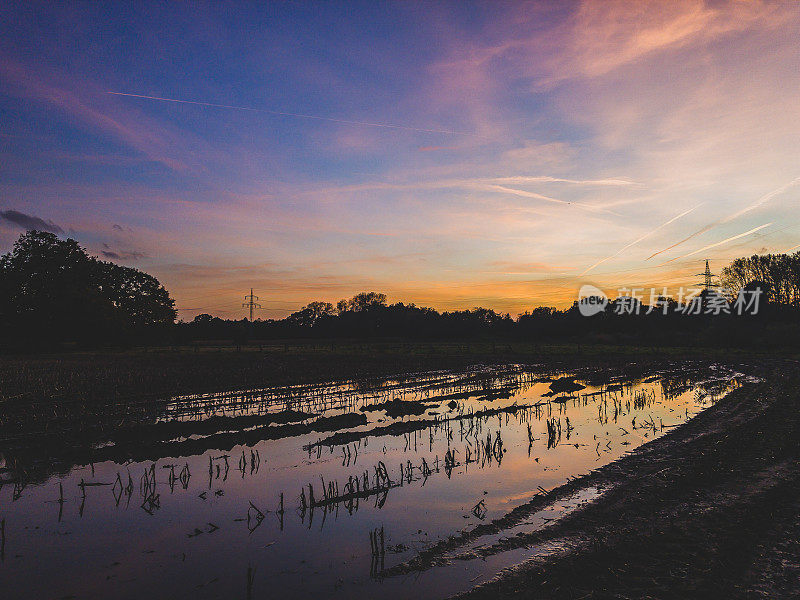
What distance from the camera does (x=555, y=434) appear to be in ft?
47.6

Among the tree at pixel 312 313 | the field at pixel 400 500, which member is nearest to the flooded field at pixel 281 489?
the field at pixel 400 500

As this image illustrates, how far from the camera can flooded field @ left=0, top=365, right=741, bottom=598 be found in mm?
6469

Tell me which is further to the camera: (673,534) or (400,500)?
(400,500)

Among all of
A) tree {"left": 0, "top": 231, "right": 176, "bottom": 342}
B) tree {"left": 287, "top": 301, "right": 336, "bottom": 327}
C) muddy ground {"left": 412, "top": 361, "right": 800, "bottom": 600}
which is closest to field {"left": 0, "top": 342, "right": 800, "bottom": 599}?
muddy ground {"left": 412, "top": 361, "right": 800, "bottom": 600}

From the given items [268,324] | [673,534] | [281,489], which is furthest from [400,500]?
[268,324]

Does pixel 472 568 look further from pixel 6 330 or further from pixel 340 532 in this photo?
pixel 6 330

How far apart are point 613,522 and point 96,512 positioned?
9.23 metres

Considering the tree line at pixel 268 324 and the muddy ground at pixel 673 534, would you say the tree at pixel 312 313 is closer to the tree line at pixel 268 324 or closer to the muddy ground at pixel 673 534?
the tree line at pixel 268 324

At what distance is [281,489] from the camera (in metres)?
9.84

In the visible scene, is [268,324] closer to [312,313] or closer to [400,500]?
[312,313]

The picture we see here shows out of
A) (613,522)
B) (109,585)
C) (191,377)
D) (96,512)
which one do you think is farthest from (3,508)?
(191,377)

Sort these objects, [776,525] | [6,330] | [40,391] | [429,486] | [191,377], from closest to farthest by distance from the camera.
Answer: [776,525] → [429,486] → [40,391] → [191,377] → [6,330]

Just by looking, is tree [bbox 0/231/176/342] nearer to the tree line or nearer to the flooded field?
the tree line

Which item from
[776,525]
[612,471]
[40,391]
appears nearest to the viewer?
[776,525]
